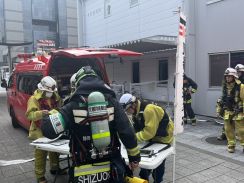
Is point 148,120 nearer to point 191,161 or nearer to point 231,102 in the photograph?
point 191,161

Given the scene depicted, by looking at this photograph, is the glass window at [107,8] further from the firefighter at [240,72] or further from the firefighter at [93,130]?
the firefighter at [93,130]

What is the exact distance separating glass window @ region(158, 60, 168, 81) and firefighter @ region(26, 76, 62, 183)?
325 inches

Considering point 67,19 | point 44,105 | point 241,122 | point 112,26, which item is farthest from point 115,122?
point 67,19

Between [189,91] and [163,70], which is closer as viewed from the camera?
[189,91]

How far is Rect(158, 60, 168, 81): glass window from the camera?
40.9ft

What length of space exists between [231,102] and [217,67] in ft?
11.8

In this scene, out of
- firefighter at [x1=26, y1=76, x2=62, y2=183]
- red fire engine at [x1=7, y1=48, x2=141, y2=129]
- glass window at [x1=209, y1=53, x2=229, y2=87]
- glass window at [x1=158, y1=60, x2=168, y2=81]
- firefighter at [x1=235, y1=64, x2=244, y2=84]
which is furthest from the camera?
glass window at [x1=158, y1=60, x2=168, y2=81]

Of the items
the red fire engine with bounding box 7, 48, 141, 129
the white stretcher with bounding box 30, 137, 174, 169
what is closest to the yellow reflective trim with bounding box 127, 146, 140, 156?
the white stretcher with bounding box 30, 137, 174, 169

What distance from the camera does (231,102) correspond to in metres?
5.86

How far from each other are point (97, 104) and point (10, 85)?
23.8 ft

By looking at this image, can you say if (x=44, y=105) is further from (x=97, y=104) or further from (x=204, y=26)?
(x=204, y=26)

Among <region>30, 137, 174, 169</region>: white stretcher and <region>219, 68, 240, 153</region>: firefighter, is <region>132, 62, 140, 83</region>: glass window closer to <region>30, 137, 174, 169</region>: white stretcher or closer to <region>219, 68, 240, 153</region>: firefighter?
<region>219, 68, 240, 153</region>: firefighter

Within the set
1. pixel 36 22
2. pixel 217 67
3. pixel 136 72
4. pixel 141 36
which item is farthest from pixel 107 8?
pixel 36 22

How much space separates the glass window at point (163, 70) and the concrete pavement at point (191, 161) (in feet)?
16.7
